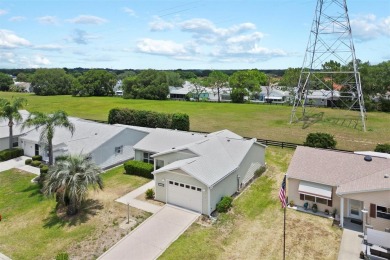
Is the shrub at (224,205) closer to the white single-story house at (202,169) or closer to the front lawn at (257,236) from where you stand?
the white single-story house at (202,169)

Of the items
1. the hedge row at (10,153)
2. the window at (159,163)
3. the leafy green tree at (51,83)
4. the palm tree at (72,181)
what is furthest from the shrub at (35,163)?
the leafy green tree at (51,83)

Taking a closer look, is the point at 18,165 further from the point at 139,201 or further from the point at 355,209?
the point at 355,209

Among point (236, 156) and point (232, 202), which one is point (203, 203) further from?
point (236, 156)

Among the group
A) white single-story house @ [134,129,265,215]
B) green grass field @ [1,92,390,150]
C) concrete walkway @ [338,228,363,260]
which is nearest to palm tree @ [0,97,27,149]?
white single-story house @ [134,129,265,215]

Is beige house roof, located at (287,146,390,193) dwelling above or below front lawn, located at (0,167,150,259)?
above

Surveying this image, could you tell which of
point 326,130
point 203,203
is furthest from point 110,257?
point 326,130

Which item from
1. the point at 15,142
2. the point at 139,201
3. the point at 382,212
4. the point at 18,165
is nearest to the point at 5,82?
the point at 15,142

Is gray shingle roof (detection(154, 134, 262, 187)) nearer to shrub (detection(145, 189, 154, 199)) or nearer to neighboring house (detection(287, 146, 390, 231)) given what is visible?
Result: shrub (detection(145, 189, 154, 199))
